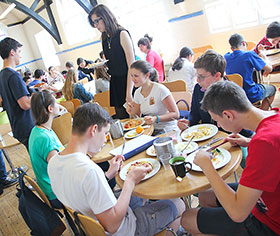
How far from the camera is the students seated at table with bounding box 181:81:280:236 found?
901mm

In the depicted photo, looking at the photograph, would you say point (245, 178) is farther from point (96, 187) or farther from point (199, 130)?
point (199, 130)

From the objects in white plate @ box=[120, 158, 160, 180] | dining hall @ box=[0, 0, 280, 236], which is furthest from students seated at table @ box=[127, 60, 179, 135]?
white plate @ box=[120, 158, 160, 180]

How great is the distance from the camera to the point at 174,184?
1.24 m

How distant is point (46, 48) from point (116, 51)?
12334mm

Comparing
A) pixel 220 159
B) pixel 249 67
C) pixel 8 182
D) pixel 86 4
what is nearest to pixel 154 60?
pixel 249 67

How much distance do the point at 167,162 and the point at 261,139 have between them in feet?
2.03

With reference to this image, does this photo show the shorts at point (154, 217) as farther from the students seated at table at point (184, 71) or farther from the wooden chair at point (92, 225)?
the students seated at table at point (184, 71)

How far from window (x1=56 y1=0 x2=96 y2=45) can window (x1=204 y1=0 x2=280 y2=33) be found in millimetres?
Answer: 4945

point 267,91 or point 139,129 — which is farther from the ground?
point 139,129

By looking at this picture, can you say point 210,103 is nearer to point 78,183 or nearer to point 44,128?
point 78,183

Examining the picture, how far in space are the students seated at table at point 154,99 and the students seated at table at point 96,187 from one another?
0.90 m

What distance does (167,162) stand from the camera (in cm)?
142

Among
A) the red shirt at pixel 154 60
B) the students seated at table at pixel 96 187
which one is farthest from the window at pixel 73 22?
the students seated at table at pixel 96 187

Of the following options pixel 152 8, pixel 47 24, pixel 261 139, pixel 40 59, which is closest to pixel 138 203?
pixel 261 139
